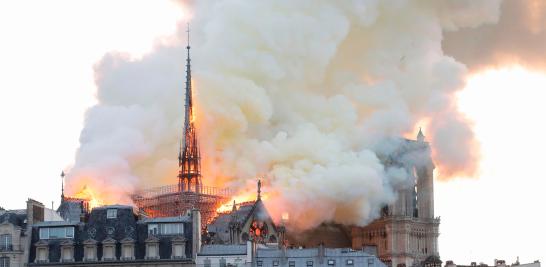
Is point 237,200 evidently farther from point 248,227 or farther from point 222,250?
point 222,250

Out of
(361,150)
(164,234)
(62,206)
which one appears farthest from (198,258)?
(361,150)

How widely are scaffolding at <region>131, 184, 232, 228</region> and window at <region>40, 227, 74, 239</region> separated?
2356cm

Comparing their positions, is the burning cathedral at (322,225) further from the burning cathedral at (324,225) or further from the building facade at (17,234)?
the building facade at (17,234)

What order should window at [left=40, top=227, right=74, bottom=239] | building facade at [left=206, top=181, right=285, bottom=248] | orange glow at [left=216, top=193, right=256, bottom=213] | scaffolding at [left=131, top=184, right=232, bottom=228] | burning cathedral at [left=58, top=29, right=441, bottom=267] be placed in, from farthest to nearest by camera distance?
orange glow at [left=216, top=193, right=256, bottom=213]
scaffolding at [left=131, top=184, right=232, bottom=228]
burning cathedral at [left=58, top=29, right=441, bottom=267]
building facade at [left=206, top=181, right=285, bottom=248]
window at [left=40, top=227, right=74, bottom=239]

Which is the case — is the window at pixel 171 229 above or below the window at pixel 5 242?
above

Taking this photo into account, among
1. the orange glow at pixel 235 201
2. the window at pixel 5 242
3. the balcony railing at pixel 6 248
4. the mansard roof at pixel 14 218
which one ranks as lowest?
the balcony railing at pixel 6 248

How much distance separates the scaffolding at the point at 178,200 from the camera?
130 meters

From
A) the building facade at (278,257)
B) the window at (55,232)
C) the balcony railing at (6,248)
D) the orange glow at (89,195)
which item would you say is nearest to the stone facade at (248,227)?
the orange glow at (89,195)

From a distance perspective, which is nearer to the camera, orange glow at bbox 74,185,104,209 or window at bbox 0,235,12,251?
window at bbox 0,235,12,251

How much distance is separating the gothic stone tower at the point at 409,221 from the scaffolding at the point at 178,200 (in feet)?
49.8

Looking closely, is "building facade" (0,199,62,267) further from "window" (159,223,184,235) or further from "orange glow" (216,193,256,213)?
"orange glow" (216,193,256,213)

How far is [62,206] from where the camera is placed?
12744cm

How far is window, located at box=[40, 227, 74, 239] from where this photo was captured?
106625 mm

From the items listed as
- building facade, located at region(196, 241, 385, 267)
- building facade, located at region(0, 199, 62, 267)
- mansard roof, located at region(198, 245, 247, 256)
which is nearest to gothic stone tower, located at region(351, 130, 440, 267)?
building facade, located at region(196, 241, 385, 267)
